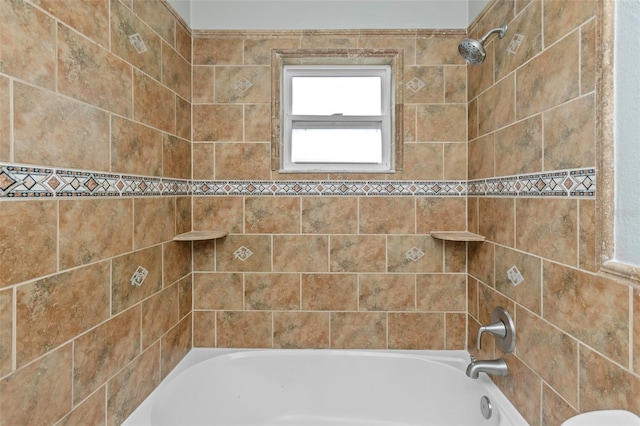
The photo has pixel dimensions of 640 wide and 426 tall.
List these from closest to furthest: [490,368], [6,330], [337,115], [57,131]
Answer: [6,330], [57,131], [490,368], [337,115]

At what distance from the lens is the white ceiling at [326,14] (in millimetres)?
1821

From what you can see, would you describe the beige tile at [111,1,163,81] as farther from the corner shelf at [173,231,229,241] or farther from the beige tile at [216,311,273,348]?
the beige tile at [216,311,273,348]

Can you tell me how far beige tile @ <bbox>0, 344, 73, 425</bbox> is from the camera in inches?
31.2

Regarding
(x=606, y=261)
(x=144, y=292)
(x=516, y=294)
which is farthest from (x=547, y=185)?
(x=144, y=292)

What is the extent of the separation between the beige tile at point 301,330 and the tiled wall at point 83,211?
0.57 m

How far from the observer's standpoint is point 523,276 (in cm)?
126

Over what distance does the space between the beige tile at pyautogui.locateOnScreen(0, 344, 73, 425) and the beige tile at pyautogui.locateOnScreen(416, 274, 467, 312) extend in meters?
1.59

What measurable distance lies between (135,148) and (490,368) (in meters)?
1.75

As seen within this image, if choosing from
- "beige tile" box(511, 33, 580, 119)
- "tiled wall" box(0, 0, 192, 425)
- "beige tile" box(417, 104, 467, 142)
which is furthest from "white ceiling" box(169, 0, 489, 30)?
"beige tile" box(511, 33, 580, 119)

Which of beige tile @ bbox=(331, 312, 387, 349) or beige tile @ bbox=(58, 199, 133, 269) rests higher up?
beige tile @ bbox=(58, 199, 133, 269)

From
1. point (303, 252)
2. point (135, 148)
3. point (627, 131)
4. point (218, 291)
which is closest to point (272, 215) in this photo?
point (303, 252)

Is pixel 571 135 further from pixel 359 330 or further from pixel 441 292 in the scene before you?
pixel 359 330

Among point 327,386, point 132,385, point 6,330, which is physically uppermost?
point 6,330

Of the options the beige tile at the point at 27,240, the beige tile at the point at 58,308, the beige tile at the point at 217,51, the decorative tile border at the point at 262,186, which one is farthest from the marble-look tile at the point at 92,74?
the beige tile at the point at 217,51
